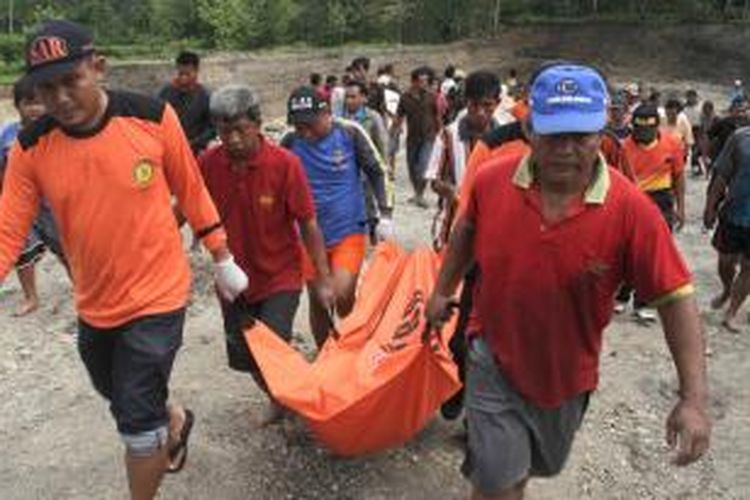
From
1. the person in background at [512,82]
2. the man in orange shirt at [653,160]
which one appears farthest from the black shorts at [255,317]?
the person in background at [512,82]

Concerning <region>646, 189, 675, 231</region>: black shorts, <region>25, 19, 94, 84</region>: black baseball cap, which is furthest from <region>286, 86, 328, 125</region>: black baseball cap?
<region>646, 189, 675, 231</region>: black shorts

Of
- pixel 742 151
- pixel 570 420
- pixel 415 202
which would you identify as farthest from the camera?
pixel 415 202

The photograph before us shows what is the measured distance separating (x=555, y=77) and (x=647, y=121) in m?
5.61

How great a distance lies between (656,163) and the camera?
27.9 feet

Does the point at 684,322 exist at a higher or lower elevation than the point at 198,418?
higher

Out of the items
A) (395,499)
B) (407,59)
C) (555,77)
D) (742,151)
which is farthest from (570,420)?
(407,59)

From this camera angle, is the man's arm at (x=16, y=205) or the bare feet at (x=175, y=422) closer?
the man's arm at (x=16, y=205)

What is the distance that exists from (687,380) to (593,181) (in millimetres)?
623

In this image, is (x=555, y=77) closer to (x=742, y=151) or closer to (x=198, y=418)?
(x=198, y=418)

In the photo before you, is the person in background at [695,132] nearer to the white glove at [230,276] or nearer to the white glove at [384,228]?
the white glove at [384,228]

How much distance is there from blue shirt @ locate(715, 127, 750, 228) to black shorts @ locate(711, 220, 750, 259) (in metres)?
0.05

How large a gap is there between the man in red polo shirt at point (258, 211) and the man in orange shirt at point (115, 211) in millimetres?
951

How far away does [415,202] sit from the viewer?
13898 mm

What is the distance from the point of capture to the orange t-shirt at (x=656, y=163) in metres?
8.53
